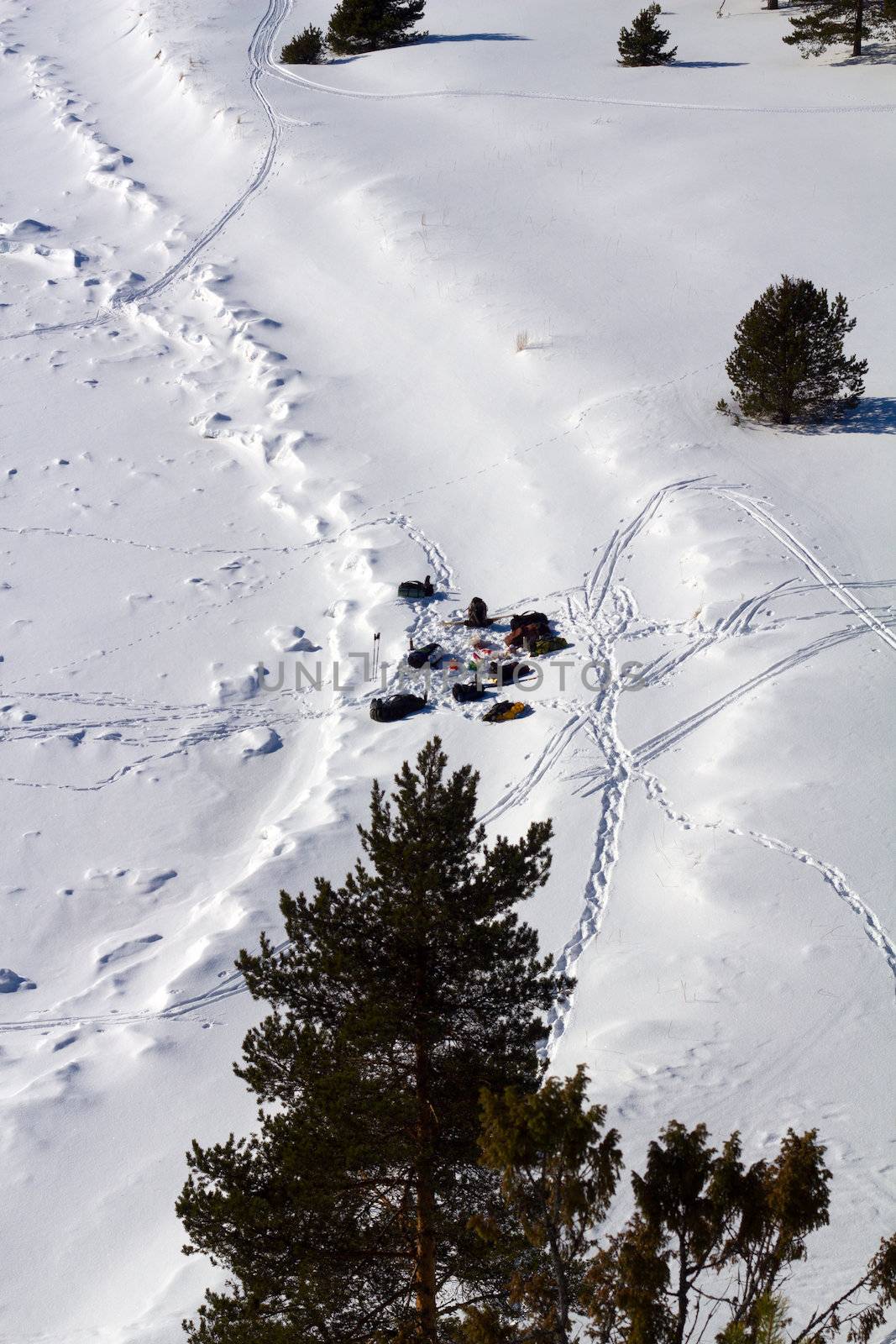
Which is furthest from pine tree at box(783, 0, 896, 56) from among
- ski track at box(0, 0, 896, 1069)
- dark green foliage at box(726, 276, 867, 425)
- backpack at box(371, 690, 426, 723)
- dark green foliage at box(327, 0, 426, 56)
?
backpack at box(371, 690, 426, 723)

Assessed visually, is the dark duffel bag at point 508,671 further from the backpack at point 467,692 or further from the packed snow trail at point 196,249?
the packed snow trail at point 196,249

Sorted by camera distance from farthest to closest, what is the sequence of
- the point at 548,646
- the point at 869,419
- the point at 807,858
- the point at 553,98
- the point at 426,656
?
1. the point at 553,98
2. the point at 869,419
3. the point at 426,656
4. the point at 548,646
5. the point at 807,858

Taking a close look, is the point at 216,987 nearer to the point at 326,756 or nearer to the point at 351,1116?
the point at 326,756

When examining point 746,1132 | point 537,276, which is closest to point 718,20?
point 537,276

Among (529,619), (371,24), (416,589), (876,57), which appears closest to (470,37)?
(371,24)

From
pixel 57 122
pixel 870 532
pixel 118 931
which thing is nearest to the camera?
pixel 118 931

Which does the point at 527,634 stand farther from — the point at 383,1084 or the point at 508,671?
the point at 383,1084

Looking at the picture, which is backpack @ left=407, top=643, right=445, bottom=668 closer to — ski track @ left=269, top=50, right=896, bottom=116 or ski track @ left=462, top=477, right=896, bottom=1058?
ski track @ left=462, top=477, right=896, bottom=1058

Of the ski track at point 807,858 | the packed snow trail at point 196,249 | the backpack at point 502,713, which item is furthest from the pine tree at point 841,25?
the ski track at point 807,858
